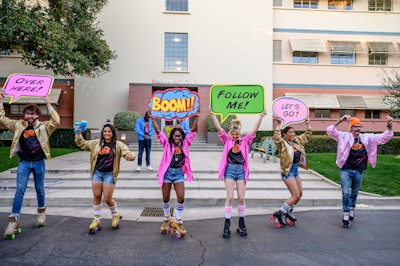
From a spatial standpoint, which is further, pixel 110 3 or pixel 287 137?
pixel 110 3

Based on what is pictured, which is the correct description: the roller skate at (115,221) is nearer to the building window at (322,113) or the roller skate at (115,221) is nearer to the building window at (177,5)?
the building window at (177,5)

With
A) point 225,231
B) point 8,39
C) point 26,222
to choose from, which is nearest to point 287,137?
point 225,231

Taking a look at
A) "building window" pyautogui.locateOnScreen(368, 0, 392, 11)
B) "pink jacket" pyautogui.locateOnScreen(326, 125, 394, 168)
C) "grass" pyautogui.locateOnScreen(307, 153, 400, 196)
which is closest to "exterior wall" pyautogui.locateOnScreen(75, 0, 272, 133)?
"building window" pyautogui.locateOnScreen(368, 0, 392, 11)

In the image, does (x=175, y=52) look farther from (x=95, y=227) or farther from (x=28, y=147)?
(x=95, y=227)

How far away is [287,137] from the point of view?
18.6 ft

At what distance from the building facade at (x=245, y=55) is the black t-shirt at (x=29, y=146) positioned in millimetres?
14013

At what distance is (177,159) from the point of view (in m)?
4.86

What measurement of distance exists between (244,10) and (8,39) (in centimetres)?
1494

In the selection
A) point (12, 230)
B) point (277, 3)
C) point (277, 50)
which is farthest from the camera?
point (277, 3)

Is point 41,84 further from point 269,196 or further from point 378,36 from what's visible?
point 378,36

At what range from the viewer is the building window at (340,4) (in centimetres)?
2167

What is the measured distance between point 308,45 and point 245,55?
4.94 metres

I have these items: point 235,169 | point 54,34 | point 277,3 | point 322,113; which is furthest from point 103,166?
point 277,3

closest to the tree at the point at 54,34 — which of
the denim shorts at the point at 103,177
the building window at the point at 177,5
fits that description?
the building window at the point at 177,5
